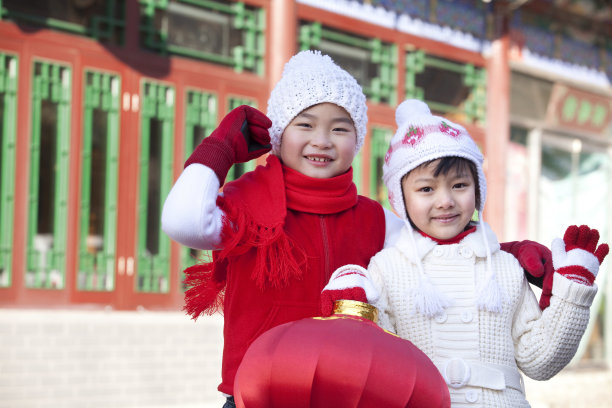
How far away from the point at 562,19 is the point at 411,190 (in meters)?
6.87

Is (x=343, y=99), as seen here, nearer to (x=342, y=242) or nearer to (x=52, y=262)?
(x=342, y=242)

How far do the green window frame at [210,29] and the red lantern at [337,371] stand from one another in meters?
4.35

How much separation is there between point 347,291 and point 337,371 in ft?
0.94

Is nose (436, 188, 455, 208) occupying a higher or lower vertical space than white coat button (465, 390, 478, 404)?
higher

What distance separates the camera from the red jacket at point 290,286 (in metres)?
2.19

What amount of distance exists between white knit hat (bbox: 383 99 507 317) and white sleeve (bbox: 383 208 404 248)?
88 millimetres

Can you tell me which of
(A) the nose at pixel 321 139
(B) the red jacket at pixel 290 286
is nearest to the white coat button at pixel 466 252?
(B) the red jacket at pixel 290 286

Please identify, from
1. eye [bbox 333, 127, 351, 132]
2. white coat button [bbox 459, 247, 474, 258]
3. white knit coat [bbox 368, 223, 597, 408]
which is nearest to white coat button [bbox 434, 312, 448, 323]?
white knit coat [bbox 368, 223, 597, 408]

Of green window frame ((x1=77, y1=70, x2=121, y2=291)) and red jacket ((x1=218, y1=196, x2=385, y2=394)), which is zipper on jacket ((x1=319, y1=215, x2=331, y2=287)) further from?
green window frame ((x1=77, y1=70, x2=121, y2=291))

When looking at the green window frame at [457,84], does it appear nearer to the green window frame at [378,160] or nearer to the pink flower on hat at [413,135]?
the green window frame at [378,160]

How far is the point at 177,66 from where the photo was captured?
18.5 ft

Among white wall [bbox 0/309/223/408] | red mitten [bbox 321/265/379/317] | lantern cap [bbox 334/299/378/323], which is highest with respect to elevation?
red mitten [bbox 321/265/379/317]

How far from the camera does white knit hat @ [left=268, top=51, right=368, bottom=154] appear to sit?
2291mm

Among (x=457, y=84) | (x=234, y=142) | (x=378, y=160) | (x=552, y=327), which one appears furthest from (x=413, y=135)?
(x=457, y=84)
